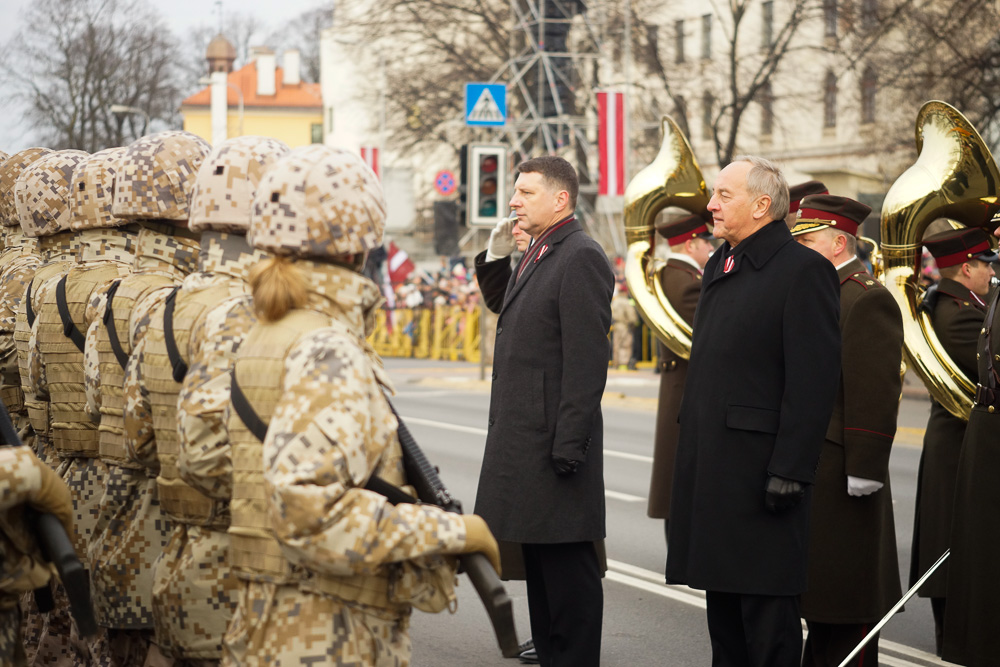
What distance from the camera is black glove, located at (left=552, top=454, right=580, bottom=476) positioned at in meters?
5.12

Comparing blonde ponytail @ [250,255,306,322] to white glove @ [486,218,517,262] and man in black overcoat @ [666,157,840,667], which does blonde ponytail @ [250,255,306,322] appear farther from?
white glove @ [486,218,517,262]

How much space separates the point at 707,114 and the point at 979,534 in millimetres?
38996

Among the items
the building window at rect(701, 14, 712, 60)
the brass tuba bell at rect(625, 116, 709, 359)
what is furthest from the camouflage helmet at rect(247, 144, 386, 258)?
the building window at rect(701, 14, 712, 60)

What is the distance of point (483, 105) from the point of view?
19.1m

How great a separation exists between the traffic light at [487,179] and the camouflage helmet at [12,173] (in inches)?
419

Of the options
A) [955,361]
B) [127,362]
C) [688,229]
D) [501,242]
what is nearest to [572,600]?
[501,242]

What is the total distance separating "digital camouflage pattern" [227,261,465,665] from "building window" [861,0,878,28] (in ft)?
71.9

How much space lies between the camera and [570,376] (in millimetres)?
5184

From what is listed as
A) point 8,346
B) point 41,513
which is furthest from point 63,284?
point 41,513

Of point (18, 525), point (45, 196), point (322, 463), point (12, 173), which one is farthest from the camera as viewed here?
point (12, 173)

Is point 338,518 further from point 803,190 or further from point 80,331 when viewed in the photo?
point 803,190

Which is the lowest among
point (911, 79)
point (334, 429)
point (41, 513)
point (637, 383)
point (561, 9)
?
point (637, 383)

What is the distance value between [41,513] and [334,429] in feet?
2.87

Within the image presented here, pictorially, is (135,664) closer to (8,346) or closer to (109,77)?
(8,346)
